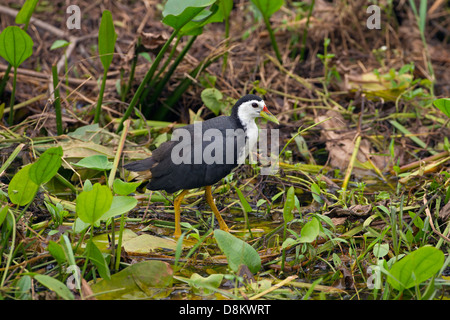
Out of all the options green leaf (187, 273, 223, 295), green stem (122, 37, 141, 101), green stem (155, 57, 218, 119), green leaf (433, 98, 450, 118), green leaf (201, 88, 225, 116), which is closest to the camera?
green leaf (187, 273, 223, 295)

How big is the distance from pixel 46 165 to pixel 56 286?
1.77 ft

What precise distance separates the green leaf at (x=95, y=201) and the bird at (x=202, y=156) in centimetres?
91

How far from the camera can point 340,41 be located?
5816mm

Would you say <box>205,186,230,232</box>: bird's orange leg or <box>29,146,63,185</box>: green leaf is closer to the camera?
<box>29,146,63,185</box>: green leaf

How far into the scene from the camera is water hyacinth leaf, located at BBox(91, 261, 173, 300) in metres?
2.61

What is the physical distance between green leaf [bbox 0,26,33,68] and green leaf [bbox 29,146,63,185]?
134 cm

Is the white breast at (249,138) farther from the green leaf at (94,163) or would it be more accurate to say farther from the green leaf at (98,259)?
the green leaf at (98,259)

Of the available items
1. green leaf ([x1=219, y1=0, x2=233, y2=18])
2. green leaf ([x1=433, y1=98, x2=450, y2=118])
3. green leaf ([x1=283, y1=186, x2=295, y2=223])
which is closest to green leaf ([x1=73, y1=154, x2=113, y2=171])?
green leaf ([x1=283, y1=186, x2=295, y2=223])

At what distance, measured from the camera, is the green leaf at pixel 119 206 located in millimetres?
2594

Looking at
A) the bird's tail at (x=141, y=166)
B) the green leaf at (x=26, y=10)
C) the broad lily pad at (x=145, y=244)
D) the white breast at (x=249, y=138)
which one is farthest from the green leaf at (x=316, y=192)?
the green leaf at (x=26, y=10)

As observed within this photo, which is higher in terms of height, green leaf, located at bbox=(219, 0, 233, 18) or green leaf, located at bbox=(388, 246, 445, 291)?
green leaf, located at bbox=(219, 0, 233, 18)

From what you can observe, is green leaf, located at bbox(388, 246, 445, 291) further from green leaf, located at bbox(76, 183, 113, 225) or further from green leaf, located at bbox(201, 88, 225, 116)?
green leaf, located at bbox(201, 88, 225, 116)
